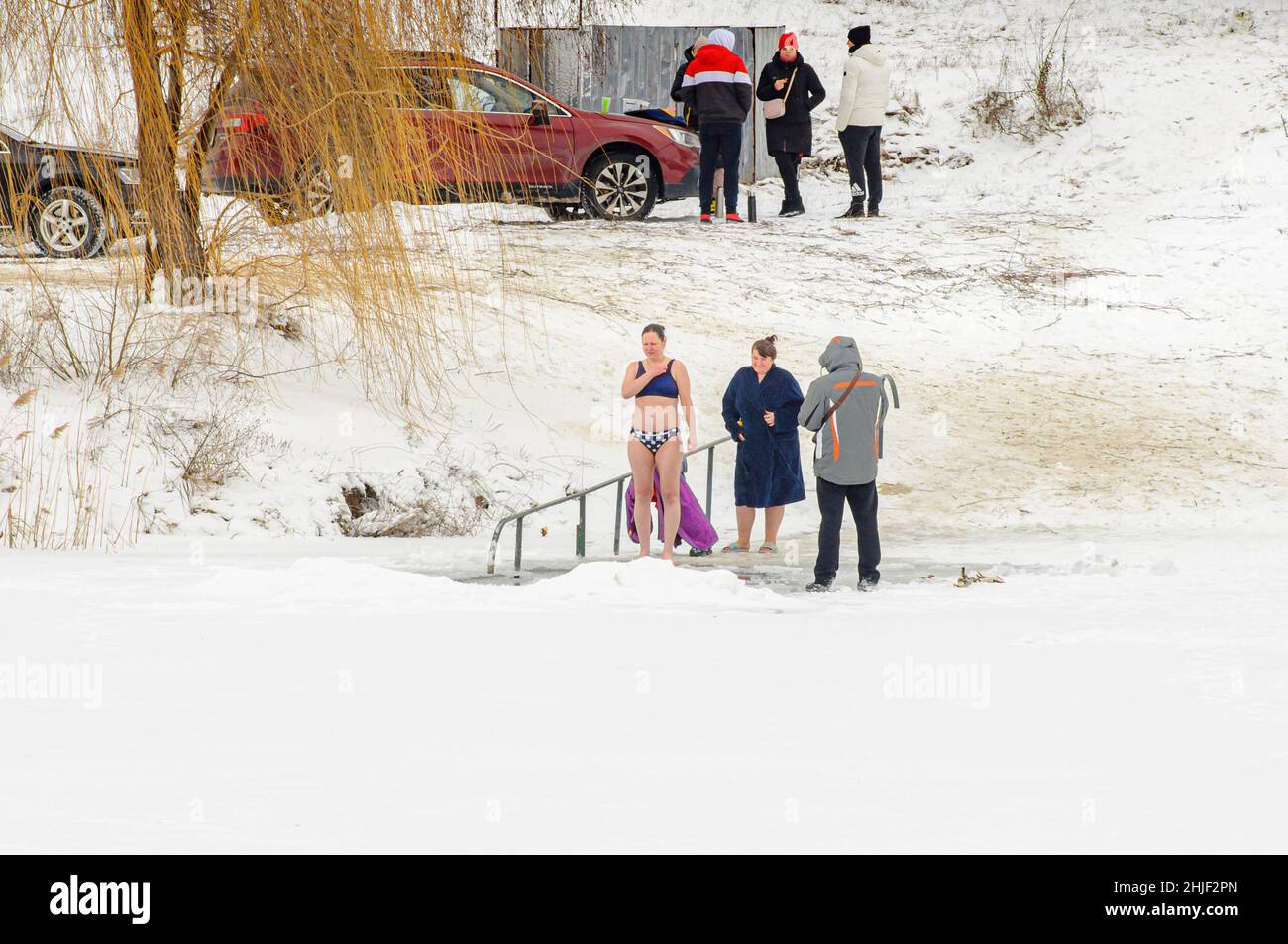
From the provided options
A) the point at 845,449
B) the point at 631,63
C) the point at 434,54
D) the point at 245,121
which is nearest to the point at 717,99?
the point at 631,63

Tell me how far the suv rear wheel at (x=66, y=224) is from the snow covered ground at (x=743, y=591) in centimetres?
29

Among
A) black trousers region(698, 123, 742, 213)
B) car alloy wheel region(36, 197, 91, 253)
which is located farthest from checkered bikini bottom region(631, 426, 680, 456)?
black trousers region(698, 123, 742, 213)

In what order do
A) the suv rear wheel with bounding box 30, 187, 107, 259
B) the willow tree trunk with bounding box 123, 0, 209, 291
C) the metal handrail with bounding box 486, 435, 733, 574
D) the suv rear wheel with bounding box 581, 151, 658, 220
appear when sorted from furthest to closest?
the suv rear wheel with bounding box 581, 151, 658, 220 → the suv rear wheel with bounding box 30, 187, 107, 259 → the willow tree trunk with bounding box 123, 0, 209, 291 → the metal handrail with bounding box 486, 435, 733, 574

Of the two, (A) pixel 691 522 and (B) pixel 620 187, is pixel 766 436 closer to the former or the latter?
(A) pixel 691 522

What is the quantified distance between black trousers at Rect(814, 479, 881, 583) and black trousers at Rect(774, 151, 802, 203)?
10530mm

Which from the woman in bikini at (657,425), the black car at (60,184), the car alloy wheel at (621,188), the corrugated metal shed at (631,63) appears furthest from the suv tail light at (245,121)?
the corrugated metal shed at (631,63)

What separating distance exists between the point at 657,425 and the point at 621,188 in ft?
30.2

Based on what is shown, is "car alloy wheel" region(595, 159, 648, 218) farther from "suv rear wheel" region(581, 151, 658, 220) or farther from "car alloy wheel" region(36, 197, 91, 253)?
"car alloy wheel" region(36, 197, 91, 253)

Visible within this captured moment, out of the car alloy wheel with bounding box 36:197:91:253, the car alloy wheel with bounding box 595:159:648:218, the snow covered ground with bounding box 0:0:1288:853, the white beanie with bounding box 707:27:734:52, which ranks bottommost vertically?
the snow covered ground with bounding box 0:0:1288:853

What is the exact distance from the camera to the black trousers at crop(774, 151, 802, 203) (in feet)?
59.5

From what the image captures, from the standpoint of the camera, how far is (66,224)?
1293 centimetres

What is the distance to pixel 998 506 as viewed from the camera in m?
11.4

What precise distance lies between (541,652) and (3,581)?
10.8 feet

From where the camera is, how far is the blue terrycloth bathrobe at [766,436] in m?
9.72
